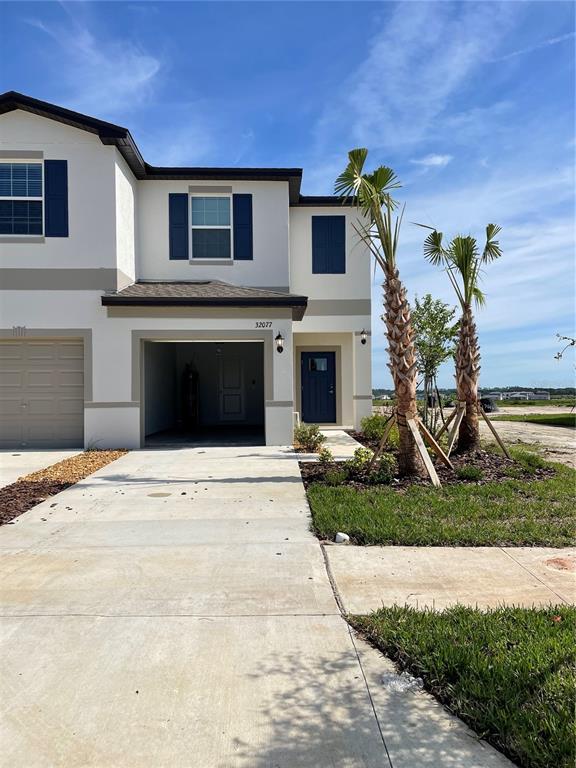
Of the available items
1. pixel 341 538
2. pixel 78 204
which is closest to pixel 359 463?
pixel 341 538

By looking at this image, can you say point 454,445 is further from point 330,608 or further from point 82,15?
point 82,15

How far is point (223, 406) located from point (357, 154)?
10998 mm

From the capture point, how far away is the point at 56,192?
11.9 metres

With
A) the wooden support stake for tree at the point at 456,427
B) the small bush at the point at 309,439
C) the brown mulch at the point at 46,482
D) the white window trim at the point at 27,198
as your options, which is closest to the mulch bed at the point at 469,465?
the wooden support stake for tree at the point at 456,427

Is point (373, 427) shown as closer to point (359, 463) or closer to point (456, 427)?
point (456, 427)

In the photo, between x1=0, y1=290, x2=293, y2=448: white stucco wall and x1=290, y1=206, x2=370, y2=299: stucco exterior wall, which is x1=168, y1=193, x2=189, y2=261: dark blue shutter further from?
x1=290, y1=206, x2=370, y2=299: stucco exterior wall

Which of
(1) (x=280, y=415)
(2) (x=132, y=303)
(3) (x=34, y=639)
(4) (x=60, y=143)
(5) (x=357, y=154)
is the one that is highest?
(4) (x=60, y=143)

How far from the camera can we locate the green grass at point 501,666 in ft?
8.03

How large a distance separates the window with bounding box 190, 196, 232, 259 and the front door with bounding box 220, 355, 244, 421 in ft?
14.9

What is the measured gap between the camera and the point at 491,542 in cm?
520

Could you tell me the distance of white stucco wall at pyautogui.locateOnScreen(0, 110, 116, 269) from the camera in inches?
467

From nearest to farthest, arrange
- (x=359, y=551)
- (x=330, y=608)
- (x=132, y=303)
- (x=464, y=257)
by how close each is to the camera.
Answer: (x=330, y=608)
(x=359, y=551)
(x=464, y=257)
(x=132, y=303)

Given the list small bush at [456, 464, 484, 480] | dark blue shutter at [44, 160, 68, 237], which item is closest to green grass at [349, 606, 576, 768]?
small bush at [456, 464, 484, 480]

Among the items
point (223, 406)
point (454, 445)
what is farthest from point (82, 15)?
point (223, 406)
